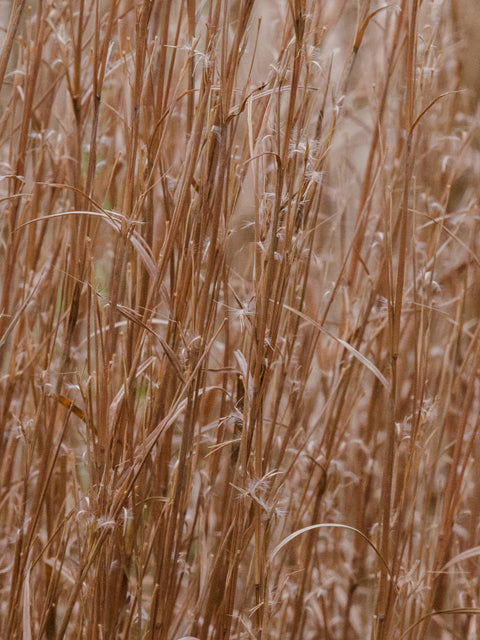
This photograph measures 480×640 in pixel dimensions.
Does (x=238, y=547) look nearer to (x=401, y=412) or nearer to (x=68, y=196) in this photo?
(x=401, y=412)

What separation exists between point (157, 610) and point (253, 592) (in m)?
0.08

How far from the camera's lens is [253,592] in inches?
22.0

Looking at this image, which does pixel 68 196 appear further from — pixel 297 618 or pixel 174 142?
pixel 297 618

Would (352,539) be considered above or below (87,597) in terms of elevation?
below

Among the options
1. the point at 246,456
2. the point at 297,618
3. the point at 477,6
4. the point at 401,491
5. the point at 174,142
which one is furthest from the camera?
the point at 477,6

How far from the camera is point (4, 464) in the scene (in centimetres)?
81

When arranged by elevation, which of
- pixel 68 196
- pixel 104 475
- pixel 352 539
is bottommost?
pixel 352 539

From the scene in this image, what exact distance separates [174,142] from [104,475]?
0.55 m

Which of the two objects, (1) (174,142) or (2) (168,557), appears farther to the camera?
(1) (174,142)

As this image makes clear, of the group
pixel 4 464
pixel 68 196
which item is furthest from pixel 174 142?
pixel 4 464

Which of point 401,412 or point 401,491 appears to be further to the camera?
point 401,412

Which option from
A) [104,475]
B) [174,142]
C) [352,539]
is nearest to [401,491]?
[104,475]

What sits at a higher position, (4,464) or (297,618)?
(4,464)

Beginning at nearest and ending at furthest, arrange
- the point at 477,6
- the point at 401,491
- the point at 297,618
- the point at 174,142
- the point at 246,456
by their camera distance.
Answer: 1. the point at 246,456
2. the point at 401,491
3. the point at 297,618
4. the point at 174,142
5. the point at 477,6
